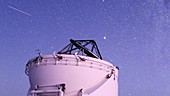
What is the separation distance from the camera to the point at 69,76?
1691 cm

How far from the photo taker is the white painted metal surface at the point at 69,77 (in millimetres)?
16703

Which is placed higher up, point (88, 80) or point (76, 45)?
point (76, 45)

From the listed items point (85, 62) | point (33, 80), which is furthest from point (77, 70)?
point (33, 80)

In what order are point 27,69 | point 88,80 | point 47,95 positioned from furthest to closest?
point 27,69, point 88,80, point 47,95

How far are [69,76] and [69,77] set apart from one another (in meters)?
0.07

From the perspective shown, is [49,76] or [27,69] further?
[27,69]

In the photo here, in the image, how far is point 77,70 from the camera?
56.1 feet

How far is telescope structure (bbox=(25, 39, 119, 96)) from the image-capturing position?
Answer: 16703mm

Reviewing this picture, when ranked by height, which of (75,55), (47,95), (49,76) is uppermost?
(75,55)

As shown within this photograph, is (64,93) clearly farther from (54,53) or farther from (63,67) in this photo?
(54,53)

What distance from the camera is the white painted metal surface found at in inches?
658

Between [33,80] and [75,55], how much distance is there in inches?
138

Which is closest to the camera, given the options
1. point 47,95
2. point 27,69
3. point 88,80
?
point 47,95

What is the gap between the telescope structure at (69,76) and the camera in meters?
16.7
